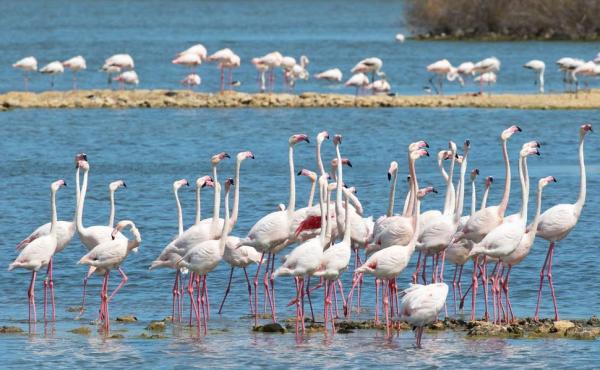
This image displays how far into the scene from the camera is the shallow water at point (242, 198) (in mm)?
12219

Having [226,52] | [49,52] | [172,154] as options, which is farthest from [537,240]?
[49,52]

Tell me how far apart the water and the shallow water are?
9028 mm

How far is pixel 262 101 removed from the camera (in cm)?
3616

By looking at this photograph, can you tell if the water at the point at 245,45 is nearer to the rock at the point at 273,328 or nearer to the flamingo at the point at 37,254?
the flamingo at the point at 37,254

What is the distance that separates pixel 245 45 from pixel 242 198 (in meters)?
48.3

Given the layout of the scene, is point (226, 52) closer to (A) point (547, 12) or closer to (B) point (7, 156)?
(B) point (7, 156)

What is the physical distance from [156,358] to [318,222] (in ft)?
8.86

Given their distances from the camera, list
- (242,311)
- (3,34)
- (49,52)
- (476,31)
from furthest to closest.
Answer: (3,34) < (476,31) < (49,52) < (242,311)

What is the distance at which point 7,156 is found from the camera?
2834cm

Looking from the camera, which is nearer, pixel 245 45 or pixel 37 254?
pixel 37 254

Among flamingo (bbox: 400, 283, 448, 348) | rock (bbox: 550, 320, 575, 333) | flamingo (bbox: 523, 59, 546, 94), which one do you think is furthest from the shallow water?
flamingo (bbox: 523, 59, 546, 94)

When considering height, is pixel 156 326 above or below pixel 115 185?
below

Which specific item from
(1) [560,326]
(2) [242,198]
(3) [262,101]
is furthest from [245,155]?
(3) [262,101]

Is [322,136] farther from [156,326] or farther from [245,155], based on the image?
[156,326]
